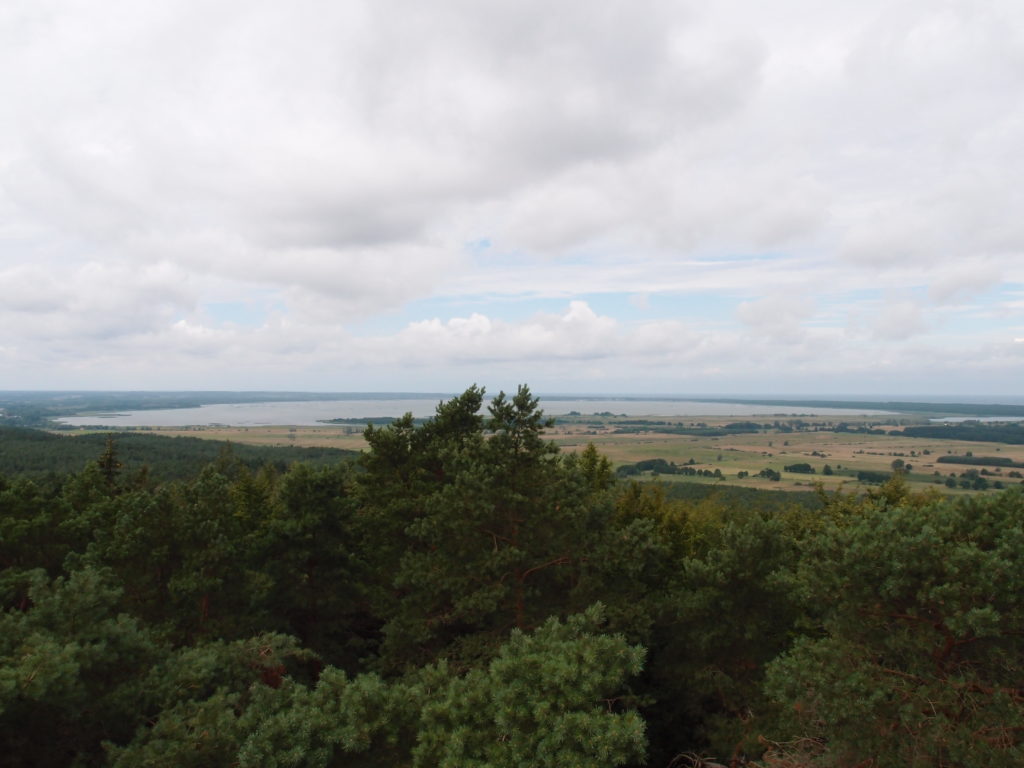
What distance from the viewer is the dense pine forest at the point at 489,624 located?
9.35m

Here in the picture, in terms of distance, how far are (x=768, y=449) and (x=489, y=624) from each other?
13428 centimetres

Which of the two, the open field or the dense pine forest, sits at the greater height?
the dense pine forest

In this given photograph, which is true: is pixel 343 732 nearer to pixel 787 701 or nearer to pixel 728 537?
pixel 787 701

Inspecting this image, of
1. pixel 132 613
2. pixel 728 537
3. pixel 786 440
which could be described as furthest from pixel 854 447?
pixel 132 613

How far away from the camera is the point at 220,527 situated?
1755 cm

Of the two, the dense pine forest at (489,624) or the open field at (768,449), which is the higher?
the dense pine forest at (489,624)

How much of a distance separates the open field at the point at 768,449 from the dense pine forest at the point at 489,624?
50.8 m

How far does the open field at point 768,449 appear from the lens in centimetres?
8862

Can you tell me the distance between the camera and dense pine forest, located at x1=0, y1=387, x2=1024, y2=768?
9352 millimetres

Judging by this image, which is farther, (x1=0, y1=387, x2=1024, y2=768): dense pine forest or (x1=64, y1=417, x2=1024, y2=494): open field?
(x1=64, y1=417, x2=1024, y2=494): open field

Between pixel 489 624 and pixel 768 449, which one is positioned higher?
pixel 489 624

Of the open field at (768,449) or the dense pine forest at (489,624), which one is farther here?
the open field at (768,449)

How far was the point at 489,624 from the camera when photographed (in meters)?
17.0

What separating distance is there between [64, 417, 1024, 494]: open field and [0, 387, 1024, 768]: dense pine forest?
167ft
